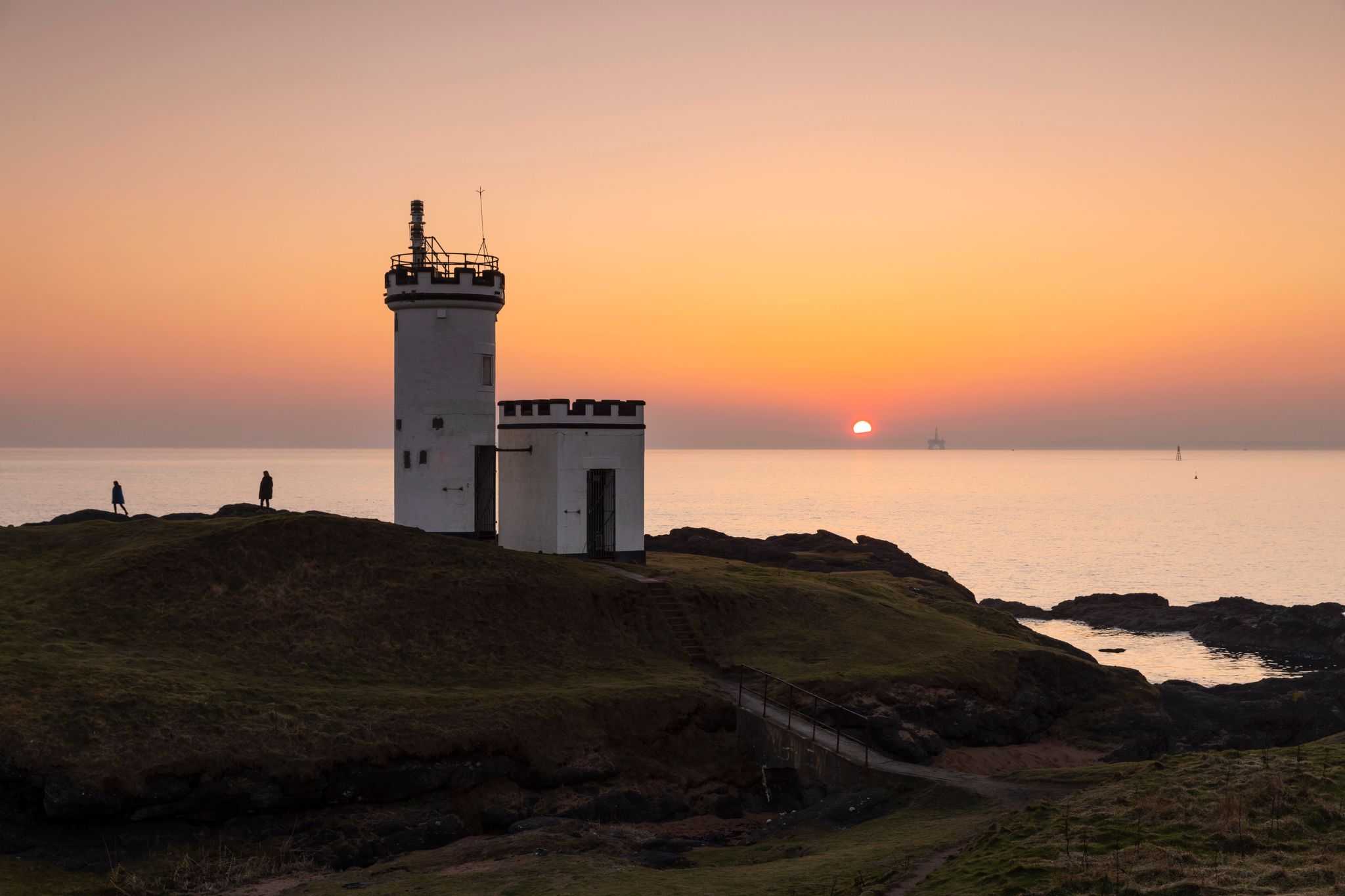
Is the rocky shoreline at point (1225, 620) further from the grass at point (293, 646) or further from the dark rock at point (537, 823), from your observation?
the dark rock at point (537, 823)

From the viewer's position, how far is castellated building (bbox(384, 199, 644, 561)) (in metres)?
43.8

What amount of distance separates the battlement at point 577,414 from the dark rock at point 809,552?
21.3 meters

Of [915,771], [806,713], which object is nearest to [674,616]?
[806,713]

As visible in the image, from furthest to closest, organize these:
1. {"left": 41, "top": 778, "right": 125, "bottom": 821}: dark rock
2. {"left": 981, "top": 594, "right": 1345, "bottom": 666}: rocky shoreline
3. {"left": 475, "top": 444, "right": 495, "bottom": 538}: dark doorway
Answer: {"left": 981, "top": 594, "right": 1345, "bottom": 666}: rocky shoreline
{"left": 475, "top": 444, "right": 495, "bottom": 538}: dark doorway
{"left": 41, "top": 778, "right": 125, "bottom": 821}: dark rock

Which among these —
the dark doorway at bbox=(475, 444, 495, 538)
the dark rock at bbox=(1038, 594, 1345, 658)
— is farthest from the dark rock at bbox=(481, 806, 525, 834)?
the dark rock at bbox=(1038, 594, 1345, 658)

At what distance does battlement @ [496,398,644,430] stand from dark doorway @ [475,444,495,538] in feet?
5.15

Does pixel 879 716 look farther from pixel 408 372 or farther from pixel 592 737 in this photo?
pixel 408 372

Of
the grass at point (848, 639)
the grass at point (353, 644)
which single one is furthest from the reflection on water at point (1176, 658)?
the grass at point (353, 644)

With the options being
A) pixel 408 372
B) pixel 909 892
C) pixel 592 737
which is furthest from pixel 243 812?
pixel 408 372

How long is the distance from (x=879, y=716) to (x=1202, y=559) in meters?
111

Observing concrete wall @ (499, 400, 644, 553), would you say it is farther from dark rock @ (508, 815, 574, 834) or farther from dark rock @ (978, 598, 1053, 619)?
dark rock @ (978, 598, 1053, 619)

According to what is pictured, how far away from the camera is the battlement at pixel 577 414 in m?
43.7

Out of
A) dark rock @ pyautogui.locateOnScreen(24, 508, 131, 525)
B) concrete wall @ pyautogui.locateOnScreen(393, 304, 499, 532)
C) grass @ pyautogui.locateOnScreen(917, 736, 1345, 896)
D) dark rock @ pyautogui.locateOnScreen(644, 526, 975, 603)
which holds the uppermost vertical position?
concrete wall @ pyautogui.locateOnScreen(393, 304, 499, 532)

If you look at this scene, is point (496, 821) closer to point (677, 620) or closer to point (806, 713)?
point (806, 713)
